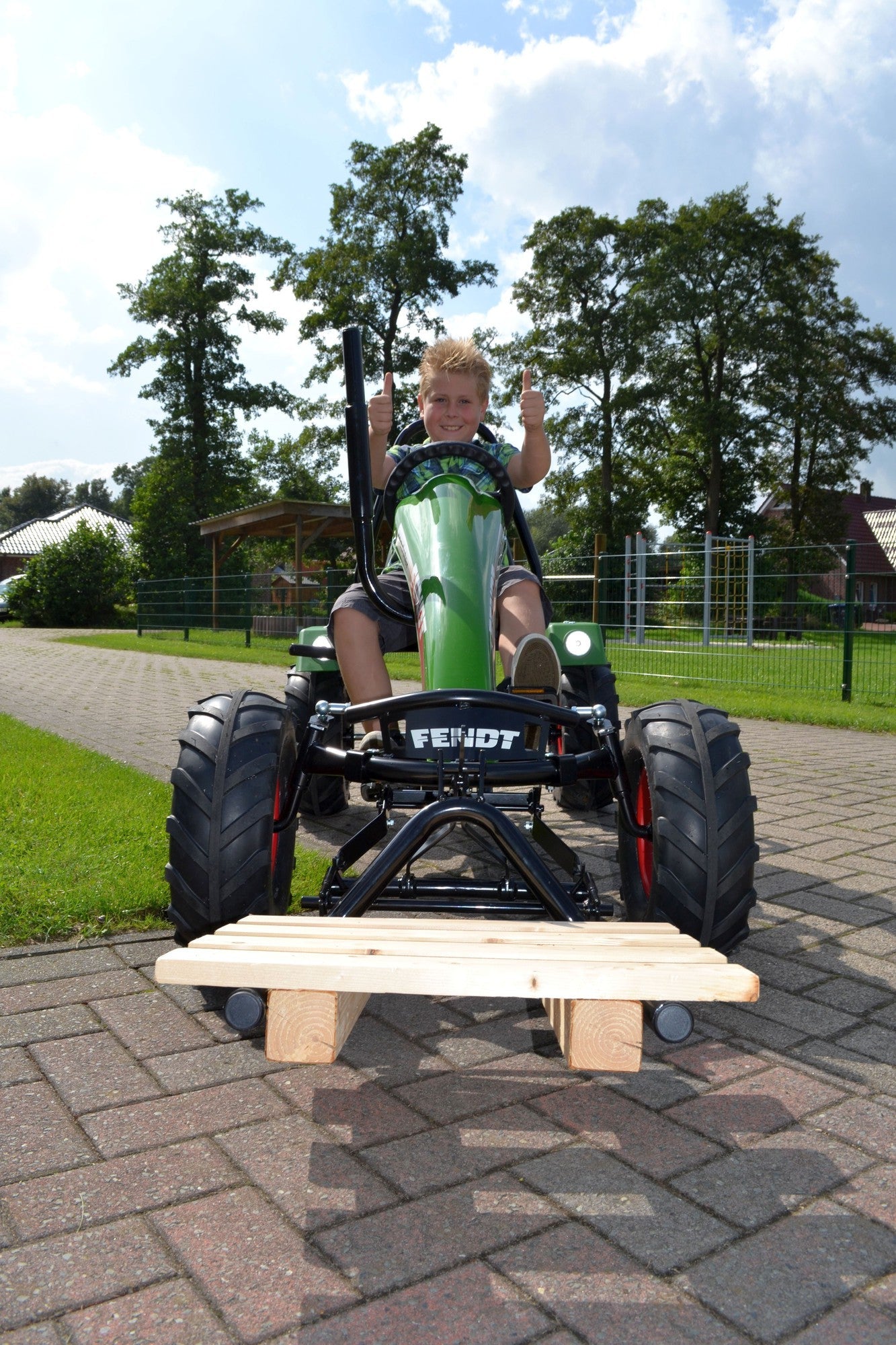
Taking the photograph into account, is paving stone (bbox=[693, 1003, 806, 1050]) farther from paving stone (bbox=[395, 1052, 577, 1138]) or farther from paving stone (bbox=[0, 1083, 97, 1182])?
paving stone (bbox=[0, 1083, 97, 1182])

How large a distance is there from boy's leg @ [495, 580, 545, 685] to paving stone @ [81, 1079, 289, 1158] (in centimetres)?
147

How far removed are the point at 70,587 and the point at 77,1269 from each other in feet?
120

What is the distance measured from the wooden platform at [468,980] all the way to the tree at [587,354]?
37811 millimetres

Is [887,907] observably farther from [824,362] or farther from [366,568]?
[824,362]

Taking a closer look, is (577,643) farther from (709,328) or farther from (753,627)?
(709,328)

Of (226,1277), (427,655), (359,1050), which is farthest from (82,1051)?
(427,655)

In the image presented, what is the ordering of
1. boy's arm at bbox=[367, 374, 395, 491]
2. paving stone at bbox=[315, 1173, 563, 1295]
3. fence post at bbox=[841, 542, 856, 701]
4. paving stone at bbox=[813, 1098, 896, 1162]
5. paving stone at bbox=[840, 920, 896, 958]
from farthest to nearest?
fence post at bbox=[841, 542, 856, 701]
boy's arm at bbox=[367, 374, 395, 491]
paving stone at bbox=[840, 920, 896, 958]
paving stone at bbox=[813, 1098, 896, 1162]
paving stone at bbox=[315, 1173, 563, 1295]

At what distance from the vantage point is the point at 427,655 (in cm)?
309

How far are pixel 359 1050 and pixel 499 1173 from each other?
607 millimetres

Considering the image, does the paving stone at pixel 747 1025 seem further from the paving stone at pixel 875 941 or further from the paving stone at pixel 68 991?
the paving stone at pixel 68 991

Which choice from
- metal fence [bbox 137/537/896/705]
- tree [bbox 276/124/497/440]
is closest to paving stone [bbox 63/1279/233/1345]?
metal fence [bbox 137/537/896/705]

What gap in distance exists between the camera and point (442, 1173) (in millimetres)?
1976

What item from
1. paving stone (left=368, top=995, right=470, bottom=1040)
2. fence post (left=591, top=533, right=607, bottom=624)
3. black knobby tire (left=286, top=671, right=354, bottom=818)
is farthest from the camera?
fence post (left=591, top=533, right=607, bottom=624)

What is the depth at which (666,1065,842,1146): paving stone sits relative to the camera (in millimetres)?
2158
